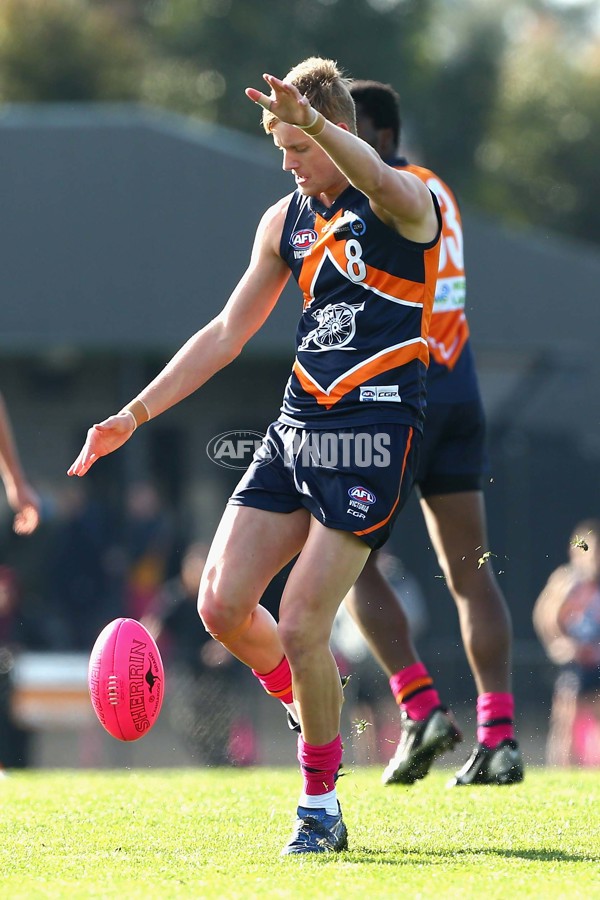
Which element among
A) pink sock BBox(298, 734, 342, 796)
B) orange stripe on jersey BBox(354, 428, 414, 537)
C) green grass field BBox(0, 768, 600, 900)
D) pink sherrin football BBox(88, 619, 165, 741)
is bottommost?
green grass field BBox(0, 768, 600, 900)

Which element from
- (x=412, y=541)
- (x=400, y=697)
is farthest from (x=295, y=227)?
(x=412, y=541)

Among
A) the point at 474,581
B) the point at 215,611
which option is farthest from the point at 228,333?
the point at 474,581

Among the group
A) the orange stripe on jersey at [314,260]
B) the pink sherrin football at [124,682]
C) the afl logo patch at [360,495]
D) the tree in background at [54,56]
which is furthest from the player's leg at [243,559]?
the tree in background at [54,56]

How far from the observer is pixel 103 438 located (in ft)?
17.0

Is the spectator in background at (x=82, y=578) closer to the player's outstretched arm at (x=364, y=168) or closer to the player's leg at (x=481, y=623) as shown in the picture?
the player's leg at (x=481, y=623)

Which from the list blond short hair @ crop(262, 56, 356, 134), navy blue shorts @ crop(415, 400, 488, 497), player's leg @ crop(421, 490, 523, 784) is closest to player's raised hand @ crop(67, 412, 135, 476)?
blond short hair @ crop(262, 56, 356, 134)

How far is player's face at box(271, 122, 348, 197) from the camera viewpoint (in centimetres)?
487

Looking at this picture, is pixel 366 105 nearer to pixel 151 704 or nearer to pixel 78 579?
pixel 151 704

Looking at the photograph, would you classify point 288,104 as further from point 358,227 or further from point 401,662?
point 401,662

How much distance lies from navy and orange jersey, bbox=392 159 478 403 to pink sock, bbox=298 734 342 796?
185 centimetres

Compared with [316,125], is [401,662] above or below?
below

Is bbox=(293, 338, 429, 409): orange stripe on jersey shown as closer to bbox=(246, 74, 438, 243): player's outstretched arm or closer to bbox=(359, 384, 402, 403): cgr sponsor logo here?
bbox=(359, 384, 402, 403): cgr sponsor logo

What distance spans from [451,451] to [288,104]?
88.8 inches

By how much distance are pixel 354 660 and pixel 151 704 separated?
6.62 m
